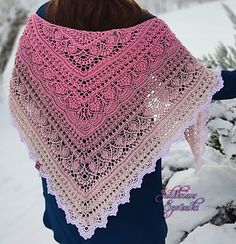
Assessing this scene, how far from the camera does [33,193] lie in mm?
2889

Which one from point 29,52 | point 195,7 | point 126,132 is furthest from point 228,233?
point 195,7

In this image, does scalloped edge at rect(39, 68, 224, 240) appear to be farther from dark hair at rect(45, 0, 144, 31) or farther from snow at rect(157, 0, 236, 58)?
snow at rect(157, 0, 236, 58)

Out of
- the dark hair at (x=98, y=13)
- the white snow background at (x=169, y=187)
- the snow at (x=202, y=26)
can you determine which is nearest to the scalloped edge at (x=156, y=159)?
the dark hair at (x=98, y=13)

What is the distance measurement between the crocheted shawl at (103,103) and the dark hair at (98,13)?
0.08 ft

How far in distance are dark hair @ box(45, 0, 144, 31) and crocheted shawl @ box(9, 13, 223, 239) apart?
24 millimetres

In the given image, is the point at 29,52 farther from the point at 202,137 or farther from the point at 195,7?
the point at 195,7

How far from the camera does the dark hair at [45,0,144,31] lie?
3.82ft

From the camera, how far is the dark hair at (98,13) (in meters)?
1.17

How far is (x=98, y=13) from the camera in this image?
1.16 metres

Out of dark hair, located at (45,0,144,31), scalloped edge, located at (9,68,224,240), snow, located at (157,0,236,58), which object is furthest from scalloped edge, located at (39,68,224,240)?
snow, located at (157,0,236,58)

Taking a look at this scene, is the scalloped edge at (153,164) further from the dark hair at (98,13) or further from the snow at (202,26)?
the snow at (202,26)

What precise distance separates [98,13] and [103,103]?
22 cm

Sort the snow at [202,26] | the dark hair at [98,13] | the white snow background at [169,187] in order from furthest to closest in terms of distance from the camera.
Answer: the snow at [202,26] < the white snow background at [169,187] < the dark hair at [98,13]

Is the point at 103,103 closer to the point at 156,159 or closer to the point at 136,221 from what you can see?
the point at 156,159
